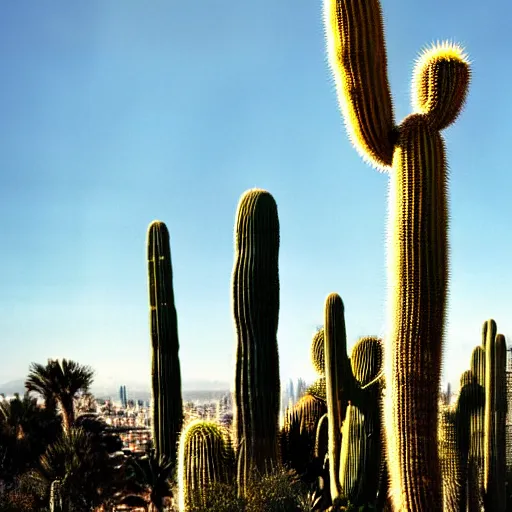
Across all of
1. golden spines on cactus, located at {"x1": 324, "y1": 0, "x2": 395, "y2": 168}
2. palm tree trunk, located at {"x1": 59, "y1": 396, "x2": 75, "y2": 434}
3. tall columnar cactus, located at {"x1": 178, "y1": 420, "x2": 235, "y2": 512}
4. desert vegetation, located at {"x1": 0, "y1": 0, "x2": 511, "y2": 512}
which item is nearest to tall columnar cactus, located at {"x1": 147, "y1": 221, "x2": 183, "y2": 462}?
desert vegetation, located at {"x1": 0, "y1": 0, "x2": 511, "y2": 512}

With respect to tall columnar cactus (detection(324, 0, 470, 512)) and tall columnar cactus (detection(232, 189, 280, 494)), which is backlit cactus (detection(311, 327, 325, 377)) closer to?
tall columnar cactus (detection(232, 189, 280, 494))

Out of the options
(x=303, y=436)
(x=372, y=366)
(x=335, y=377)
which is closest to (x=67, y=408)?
(x=303, y=436)

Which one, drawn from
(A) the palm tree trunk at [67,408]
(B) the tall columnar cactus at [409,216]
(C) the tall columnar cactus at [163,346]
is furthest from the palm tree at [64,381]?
(B) the tall columnar cactus at [409,216]

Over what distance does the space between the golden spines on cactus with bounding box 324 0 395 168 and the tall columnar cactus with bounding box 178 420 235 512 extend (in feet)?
16.5

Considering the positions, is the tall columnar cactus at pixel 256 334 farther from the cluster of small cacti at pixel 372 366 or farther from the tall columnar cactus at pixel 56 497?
the tall columnar cactus at pixel 56 497

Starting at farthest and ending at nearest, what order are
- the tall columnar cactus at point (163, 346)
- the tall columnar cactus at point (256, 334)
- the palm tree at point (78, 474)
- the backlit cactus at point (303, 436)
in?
the palm tree at point (78, 474), the tall columnar cactus at point (163, 346), the backlit cactus at point (303, 436), the tall columnar cactus at point (256, 334)

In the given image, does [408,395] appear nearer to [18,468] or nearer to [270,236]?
[270,236]

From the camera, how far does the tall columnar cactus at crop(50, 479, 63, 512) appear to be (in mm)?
14781

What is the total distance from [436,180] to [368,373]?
6075 millimetres

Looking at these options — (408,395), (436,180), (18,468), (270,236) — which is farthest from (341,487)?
(18,468)

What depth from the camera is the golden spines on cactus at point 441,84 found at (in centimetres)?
616

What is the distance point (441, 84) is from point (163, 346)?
9.63 meters

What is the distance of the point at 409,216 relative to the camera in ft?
19.1

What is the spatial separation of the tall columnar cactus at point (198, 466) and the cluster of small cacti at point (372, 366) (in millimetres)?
17
